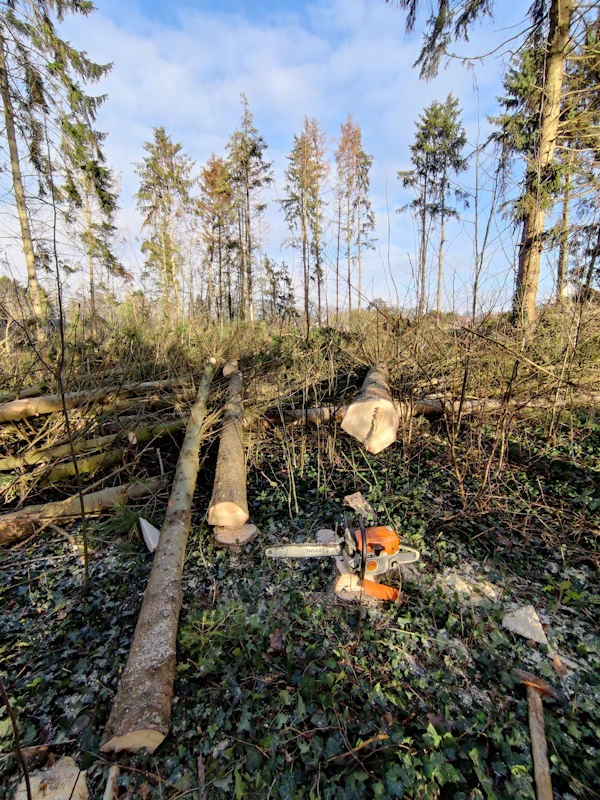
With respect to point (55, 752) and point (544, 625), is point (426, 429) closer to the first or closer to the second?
point (544, 625)

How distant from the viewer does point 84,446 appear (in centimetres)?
300

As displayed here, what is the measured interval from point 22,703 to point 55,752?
309mm

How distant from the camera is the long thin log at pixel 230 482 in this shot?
89.7 inches

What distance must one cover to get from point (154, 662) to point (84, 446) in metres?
2.27

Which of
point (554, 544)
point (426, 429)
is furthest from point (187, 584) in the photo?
point (426, 429)

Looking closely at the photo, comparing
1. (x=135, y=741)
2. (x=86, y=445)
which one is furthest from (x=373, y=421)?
(x=86, y=445)

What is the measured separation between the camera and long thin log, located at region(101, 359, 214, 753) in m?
1.15

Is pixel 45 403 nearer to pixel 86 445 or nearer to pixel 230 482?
pixel 86 445

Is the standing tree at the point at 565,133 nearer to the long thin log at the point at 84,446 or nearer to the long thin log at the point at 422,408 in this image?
the long thin log at the point at 422,408

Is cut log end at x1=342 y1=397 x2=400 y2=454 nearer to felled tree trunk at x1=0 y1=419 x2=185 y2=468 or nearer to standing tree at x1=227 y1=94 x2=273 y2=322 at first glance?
felled tree trunk at x1=0 y1=419 x2=185 y2=468

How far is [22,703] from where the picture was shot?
135 centimetres

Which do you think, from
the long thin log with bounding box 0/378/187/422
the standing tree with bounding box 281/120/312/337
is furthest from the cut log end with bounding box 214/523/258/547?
the standing tree with bounding box 281/120/312/337

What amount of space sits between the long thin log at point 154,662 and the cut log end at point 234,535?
0.27 m

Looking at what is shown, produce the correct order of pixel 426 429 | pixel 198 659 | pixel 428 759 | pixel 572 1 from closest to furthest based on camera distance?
1. pixel 428 759
2. pixel 198 659
3. pixel 426 429
4. pixel 572 1
